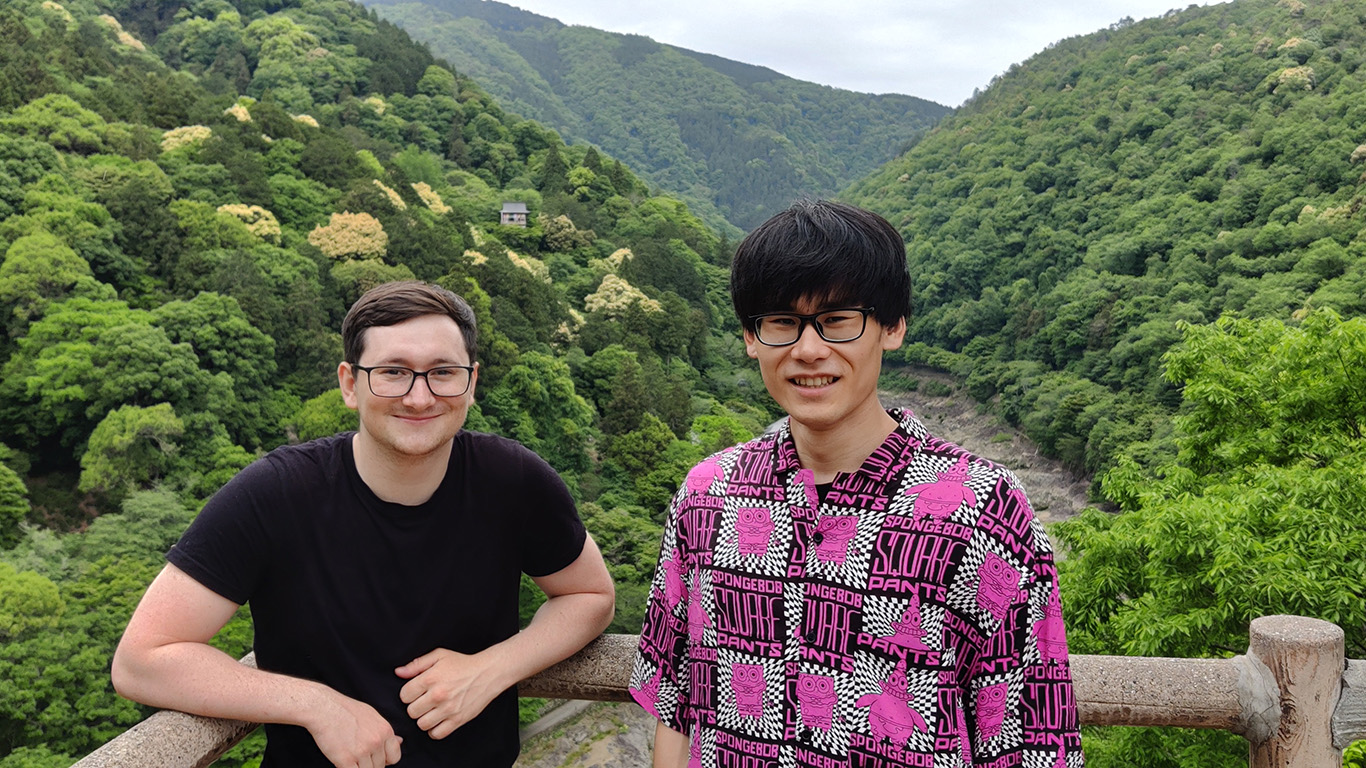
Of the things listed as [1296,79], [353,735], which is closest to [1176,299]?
[1296,79]

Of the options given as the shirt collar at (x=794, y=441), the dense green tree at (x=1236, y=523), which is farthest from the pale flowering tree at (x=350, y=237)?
the shirt collar at (x=794, y=441)

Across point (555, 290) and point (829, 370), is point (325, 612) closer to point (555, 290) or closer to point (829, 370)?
point (829, 370)

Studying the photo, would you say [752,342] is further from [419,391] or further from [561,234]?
[561,234]

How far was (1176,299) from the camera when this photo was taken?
130 feet

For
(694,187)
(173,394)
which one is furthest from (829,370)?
(694,187)

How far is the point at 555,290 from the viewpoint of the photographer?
4006 centimetres

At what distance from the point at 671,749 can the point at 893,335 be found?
0.86 meters

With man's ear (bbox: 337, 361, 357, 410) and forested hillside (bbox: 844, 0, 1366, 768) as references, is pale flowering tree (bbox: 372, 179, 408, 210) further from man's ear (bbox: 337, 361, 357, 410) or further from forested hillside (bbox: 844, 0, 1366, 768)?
man's ear (bbox: 337, 361, 357, 410)

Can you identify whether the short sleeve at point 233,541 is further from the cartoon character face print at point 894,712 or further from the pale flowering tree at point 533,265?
the pale flowering tree at point 533,265

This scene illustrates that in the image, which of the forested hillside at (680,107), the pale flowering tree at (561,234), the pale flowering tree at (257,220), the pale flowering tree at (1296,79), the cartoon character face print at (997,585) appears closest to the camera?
the cartoon character face print at (997,585)

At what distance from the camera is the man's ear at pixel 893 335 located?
5.05 ft

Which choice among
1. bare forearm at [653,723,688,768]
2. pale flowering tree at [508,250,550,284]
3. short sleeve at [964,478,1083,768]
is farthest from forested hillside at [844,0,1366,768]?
pale flowering tree at [508,250,550,284]

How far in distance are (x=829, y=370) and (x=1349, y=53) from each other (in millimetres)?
61096

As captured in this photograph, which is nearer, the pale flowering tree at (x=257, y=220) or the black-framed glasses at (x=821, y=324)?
the black-framed glasses at (x=821, y=324)
